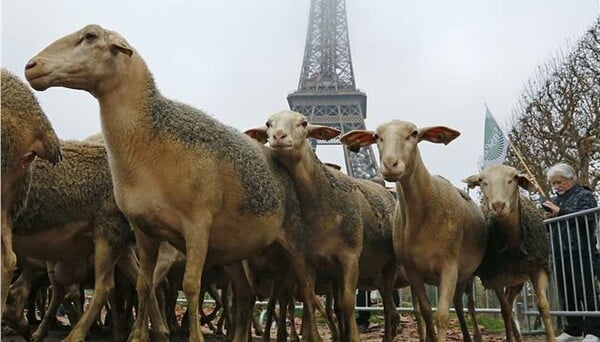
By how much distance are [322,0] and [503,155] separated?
2080 inches

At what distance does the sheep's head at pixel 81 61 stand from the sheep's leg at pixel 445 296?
11.5ft

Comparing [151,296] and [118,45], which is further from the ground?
[118,45]

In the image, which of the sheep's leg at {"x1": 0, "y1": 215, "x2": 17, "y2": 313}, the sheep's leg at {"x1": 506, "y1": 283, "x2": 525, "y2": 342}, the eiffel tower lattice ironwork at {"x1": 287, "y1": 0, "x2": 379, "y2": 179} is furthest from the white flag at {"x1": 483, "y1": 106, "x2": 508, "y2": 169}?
the eiffel tower lattice ironwork at {"x1": 287, "y1": 0, "x2": 379, "y2": 179}

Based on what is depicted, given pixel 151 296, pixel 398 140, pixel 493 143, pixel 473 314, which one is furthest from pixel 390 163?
pixel 493 143

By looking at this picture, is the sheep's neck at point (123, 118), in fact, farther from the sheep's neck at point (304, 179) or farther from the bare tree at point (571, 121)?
the bare tree at point (571, 121)

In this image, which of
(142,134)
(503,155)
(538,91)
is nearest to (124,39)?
(142,134)

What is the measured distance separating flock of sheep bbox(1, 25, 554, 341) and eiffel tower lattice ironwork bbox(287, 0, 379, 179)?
3129 centimetres

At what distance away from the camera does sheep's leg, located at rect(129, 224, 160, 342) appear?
523 cm

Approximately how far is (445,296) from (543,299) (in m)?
1.44

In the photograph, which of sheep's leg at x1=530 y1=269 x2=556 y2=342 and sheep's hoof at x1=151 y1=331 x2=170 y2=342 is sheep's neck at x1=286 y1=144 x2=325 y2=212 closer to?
sheep's hoof at x1=151 y1=331 x2=170 y2=342

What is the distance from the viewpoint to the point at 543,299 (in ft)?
22.9

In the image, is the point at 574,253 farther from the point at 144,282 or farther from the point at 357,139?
the point at 144,282

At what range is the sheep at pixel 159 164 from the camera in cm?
476

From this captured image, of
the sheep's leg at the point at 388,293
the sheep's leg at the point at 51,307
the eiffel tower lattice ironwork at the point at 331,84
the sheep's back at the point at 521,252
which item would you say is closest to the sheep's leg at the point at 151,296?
the sheep's leg at the point at 51,307
